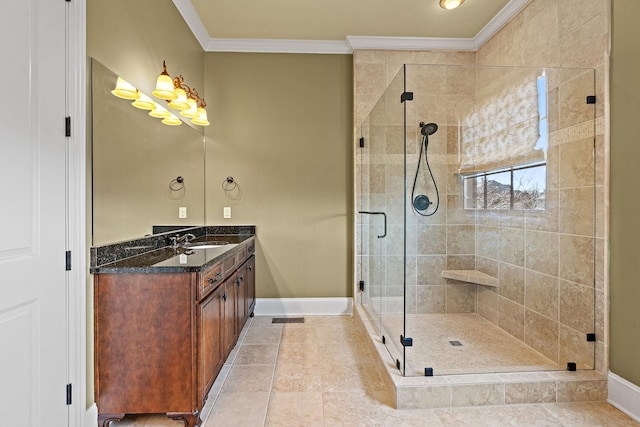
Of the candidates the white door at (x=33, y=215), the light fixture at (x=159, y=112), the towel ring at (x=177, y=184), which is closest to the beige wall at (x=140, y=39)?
the light fixture at (x=159, y=112)

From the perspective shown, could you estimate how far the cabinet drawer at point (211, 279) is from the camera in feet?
6.08

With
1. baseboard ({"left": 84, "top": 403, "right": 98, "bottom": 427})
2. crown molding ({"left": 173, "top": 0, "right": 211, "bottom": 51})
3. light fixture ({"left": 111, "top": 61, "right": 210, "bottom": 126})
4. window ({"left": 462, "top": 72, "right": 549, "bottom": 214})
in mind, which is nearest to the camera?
baseboard ({"left": 84, "top": 403, "right": 98, "bottom": 427})

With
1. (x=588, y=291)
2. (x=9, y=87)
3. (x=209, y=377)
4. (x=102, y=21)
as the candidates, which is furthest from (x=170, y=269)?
(x=588, y=291)

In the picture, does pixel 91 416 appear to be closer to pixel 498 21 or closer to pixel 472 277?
pixel 472 277

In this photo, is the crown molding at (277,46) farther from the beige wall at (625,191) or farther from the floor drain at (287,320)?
the floor drain at (287,320)

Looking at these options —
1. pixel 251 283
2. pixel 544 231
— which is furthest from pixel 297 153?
pixel 544 231

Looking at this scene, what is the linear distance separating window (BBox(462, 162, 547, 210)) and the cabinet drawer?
2.01 m

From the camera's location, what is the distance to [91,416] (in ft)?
5.62

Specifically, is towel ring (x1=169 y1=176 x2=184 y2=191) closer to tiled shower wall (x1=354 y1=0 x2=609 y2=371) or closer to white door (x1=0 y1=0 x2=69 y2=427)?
white door (x1=0 y1=0 x2=69 y2=427)

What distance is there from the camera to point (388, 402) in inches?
79.9

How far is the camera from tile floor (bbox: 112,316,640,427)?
1855mm

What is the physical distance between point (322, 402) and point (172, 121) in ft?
7.72

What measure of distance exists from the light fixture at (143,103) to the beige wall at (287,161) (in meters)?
1.20

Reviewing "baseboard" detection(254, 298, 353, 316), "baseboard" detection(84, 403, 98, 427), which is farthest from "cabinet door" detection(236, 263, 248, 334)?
"baseboard" detection(84, 403, 98, 427)
